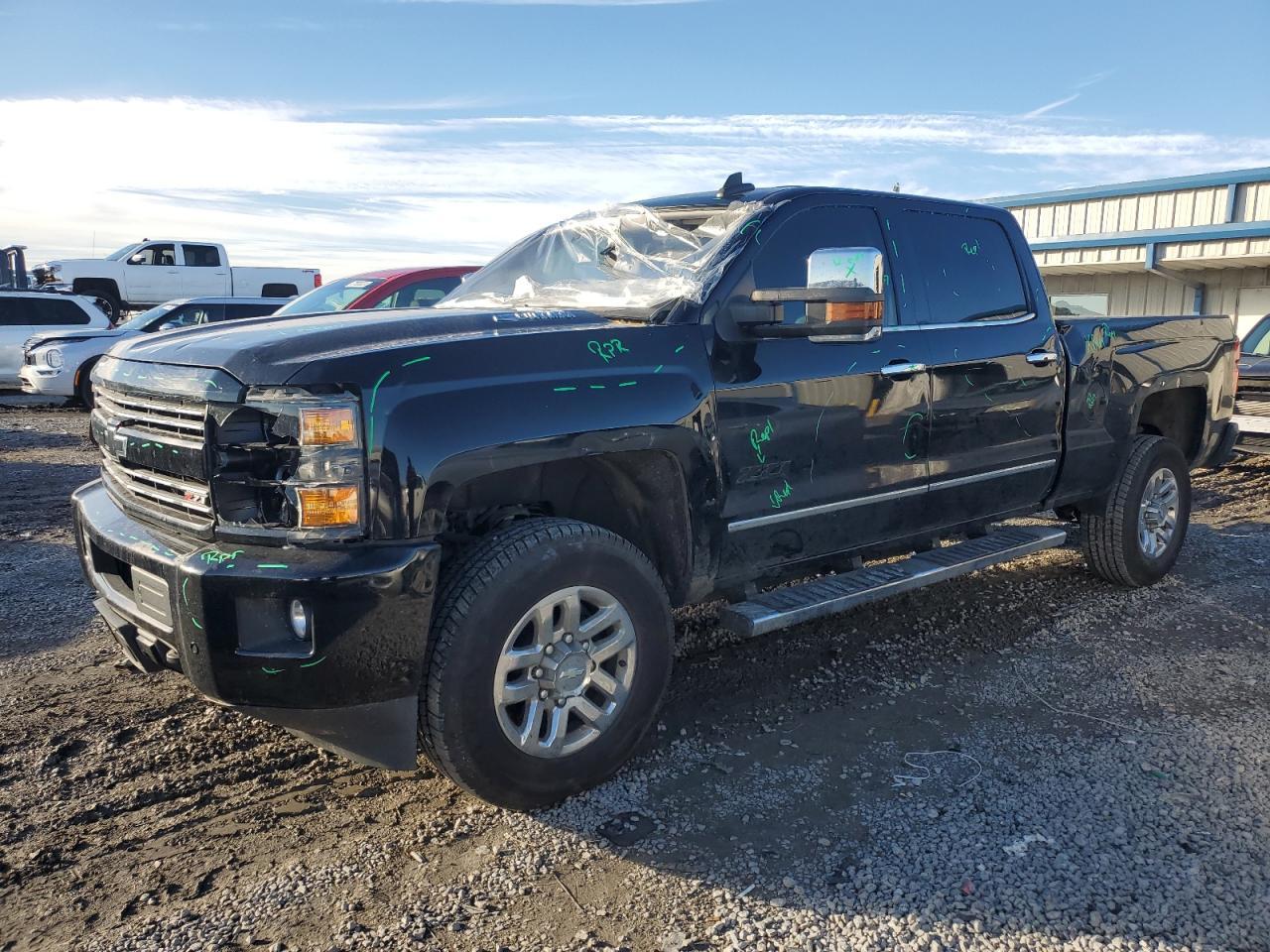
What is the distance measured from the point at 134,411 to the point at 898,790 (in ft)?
9.33

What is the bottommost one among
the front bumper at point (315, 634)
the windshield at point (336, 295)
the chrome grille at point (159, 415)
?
the front bumper at point (315, 634)

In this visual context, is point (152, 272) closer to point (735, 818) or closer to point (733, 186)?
point (733, 186)

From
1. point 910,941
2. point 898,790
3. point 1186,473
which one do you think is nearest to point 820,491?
point 898,790

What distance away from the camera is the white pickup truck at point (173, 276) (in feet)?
80.0

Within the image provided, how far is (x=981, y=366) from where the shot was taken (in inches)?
181

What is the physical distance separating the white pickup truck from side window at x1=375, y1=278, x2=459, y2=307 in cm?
1552

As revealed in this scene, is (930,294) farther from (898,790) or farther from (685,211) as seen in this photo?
(898,790)

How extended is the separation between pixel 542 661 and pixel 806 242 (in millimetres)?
2050

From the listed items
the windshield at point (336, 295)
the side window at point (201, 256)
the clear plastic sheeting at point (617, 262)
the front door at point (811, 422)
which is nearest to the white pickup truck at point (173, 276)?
the side window at point (201, 256)

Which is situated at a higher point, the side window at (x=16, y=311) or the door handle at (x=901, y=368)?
the door handle at (x=901, y=368)

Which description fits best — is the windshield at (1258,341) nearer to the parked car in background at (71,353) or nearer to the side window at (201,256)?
the parked car in background at (71,353)

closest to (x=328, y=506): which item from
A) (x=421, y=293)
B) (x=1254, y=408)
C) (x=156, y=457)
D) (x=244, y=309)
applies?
(x=156, y=457)

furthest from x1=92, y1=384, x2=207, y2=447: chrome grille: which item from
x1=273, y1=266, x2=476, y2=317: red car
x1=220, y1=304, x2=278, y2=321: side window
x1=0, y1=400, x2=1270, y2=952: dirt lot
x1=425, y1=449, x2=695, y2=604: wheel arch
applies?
x1=220, y1=304, x2=278, y2=321: side window

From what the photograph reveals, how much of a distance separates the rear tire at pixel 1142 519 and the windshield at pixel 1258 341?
5445 millimetres
